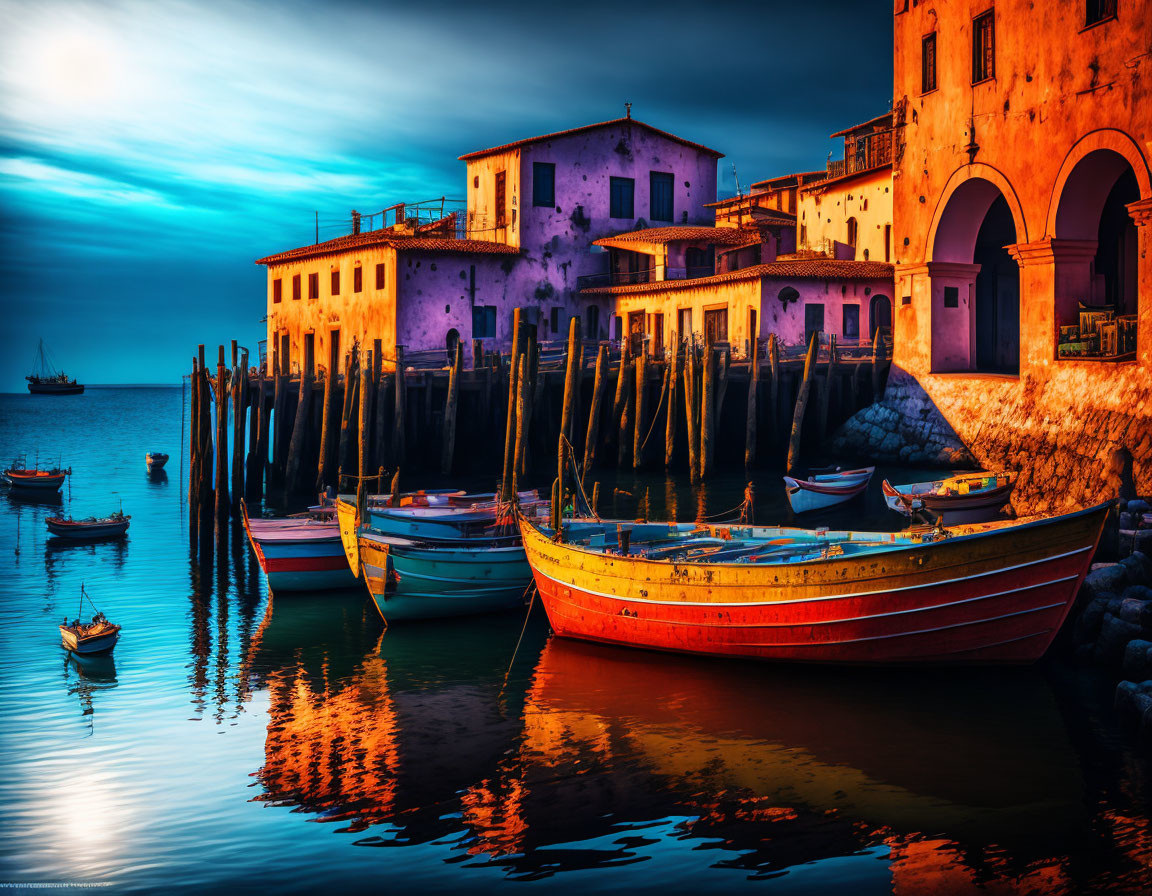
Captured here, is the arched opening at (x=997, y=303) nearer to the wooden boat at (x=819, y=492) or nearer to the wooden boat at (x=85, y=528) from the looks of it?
the wooden boat at (x=819, y=492)

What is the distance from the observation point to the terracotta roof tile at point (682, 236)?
138 ft

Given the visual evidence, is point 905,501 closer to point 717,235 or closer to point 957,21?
point 957,21

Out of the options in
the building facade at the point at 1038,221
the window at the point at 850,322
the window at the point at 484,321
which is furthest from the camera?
the window at the point at 484,321

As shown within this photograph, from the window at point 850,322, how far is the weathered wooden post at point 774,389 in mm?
4456

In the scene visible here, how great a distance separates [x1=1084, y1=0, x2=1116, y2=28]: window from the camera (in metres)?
23.4

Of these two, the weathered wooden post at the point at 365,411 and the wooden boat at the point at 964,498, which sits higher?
the weathered wooden post at the point at 365,411

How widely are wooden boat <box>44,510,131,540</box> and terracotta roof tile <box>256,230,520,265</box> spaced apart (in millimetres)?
14027

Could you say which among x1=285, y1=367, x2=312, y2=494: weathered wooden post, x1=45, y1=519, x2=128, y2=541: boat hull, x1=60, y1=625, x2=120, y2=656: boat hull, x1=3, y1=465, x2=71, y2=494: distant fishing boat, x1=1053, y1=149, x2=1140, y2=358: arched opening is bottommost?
x1=60, y1=625, x2=120, y2=656: boat hull

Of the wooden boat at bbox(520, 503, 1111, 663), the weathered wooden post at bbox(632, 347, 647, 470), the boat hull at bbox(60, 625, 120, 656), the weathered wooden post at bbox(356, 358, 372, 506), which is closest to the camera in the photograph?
the wooden boat at bbox(520, 503, 1111, 663)

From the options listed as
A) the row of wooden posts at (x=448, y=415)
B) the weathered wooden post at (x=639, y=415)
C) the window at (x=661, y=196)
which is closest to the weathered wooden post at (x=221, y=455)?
the row of wooden posts at (x=448, y=415)

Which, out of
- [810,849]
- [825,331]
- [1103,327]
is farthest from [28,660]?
[825,331]

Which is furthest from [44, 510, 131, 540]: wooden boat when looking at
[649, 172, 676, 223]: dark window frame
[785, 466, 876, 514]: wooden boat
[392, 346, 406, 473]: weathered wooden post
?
[649, 172, 676, 223]: dark window frame

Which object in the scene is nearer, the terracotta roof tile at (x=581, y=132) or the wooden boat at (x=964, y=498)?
the wooden boat at (x=964, y=498)

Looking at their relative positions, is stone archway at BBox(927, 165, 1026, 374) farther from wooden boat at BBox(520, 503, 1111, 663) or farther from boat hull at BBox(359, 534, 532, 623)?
boat hull at BBox(359, 534, 532, 623)
